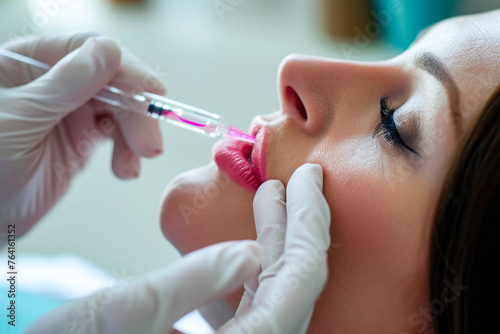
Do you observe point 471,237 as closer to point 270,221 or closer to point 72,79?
point 270,221

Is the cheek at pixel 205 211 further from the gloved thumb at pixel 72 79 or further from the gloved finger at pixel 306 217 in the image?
the gloved thumb at pixel 72 79

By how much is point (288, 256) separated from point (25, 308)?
34.7 inches

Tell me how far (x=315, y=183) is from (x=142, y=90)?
60cm

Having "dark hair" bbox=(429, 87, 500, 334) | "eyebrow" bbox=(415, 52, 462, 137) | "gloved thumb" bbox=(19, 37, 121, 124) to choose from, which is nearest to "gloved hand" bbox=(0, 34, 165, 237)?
"gloved thumb" bbox=(19, 37, 121, 124)

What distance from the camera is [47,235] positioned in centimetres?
156

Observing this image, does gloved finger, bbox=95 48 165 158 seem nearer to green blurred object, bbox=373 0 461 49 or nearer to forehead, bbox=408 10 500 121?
forehead, bbox=408 10 500 121

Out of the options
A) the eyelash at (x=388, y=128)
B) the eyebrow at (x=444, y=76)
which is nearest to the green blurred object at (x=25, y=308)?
the eyelash at (x=388, y=128)

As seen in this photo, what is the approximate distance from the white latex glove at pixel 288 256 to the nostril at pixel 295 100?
0.14 m

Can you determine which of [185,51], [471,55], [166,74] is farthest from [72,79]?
[185,51]

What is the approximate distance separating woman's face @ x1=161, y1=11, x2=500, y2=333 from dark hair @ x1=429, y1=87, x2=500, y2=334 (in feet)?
0.06

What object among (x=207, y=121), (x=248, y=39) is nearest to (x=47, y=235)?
(x=207, y=121)

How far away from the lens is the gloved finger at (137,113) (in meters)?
1.13

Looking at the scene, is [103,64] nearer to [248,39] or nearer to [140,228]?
[140,228]

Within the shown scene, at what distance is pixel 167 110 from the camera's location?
41.8 inches
